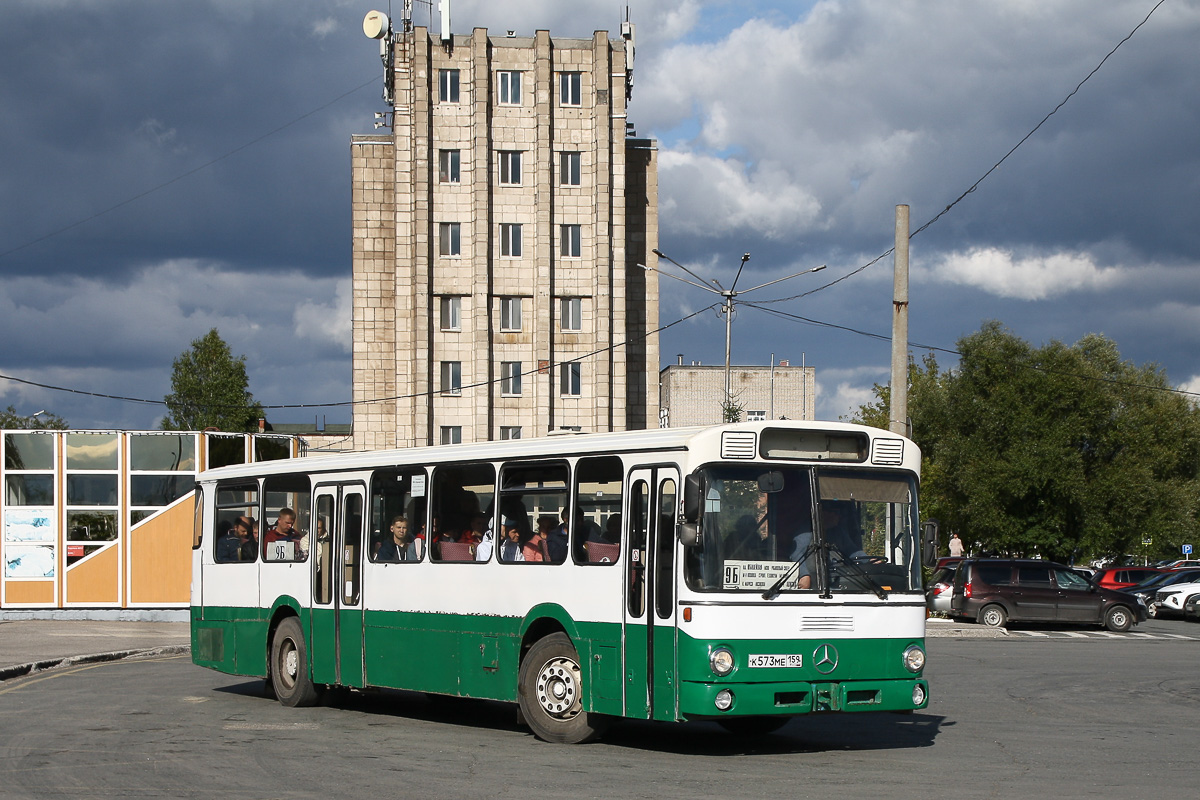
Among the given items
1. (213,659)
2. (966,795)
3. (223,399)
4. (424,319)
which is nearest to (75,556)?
(213,659)

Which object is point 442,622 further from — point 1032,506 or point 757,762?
point 1032,506

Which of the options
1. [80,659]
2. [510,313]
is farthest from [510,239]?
[80,659]

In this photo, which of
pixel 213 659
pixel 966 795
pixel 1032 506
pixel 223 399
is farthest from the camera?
pixel 223 399

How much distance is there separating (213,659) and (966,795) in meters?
10.4

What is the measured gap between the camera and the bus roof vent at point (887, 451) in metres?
11.6

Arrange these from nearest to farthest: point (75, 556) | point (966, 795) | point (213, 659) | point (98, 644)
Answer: point (966, 795) < point (213, 659) < point (98, 644) < point (75, 556)

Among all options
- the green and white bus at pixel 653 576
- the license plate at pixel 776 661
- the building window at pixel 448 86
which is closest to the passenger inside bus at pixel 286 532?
the green and white bus at pixel 653 576

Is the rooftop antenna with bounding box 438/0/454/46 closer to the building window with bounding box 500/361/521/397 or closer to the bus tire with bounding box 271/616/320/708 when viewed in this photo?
the building window with bounding box 500/361/521/397

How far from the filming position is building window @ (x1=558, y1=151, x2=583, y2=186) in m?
63.2

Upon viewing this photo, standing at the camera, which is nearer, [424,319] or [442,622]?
[442,622]

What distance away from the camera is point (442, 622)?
13.3 metres

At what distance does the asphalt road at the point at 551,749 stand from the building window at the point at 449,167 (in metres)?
46.5

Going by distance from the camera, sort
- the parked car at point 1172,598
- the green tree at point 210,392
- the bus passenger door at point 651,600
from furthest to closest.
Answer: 1. the green tree at point 210,392
2. the parked car at point 1172,598
3. the bus passenger door at point 651,600

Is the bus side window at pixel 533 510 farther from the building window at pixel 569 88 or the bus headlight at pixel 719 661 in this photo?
the building window at pixel 569 88
